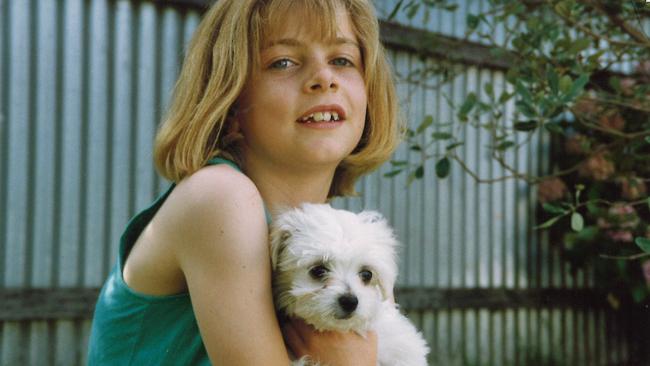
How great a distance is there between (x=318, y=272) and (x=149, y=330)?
18.8 inches

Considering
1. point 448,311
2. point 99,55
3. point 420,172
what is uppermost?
point 99,55

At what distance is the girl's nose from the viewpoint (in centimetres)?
217

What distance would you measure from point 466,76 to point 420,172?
10.2 feet

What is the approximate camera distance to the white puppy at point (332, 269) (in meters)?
2.06

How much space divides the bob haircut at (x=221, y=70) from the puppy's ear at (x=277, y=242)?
10.2 inches

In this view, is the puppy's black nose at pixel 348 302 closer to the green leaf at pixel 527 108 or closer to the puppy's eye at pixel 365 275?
the puppy's eye at pixel 365 275

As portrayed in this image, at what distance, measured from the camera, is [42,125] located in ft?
14.6

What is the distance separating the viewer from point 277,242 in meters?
2.11

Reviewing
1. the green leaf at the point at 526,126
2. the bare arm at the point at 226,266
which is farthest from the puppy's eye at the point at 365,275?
the green leaf at the point at 526,126

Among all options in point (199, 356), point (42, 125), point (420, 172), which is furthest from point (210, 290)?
point (42, 125)

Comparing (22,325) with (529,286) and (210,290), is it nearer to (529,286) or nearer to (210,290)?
(210,290)

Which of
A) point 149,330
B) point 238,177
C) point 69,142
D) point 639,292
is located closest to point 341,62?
point 238,177

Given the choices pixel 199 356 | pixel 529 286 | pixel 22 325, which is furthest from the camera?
pixel 529 286

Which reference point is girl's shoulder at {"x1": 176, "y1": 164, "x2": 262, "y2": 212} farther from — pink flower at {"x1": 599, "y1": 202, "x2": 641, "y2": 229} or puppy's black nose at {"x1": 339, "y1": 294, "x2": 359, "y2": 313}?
pink flower at {"x1": 599, "y1": 202, "x2": 641, "y2": 229}
